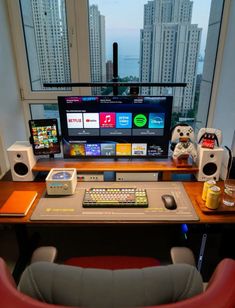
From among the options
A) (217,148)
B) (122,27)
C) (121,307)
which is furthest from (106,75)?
(121,307)

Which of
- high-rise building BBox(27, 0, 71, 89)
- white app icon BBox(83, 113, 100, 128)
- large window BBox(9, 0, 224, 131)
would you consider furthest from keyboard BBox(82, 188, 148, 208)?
high-rise building BBox(27, 0, 71, 89)

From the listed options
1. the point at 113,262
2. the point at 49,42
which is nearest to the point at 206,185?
the point at 113,262

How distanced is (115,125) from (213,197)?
738 millimetres

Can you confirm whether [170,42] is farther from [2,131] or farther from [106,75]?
[2,131]

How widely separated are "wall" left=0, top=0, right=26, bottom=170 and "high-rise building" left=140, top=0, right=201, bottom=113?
113 cm

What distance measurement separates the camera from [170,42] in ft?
7.01

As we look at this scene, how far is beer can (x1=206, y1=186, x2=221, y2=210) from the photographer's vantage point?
4.21ft

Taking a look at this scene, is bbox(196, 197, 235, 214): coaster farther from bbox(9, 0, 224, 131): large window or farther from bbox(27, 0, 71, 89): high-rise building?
bbox(27, 0, 71, 89): high-rise building

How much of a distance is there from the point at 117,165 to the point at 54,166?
429 mm

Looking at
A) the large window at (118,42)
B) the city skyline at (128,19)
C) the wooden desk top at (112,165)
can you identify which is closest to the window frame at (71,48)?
the large window at (118,42)

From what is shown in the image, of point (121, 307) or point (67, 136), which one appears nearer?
point (121, 307)

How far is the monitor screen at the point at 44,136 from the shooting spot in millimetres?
1619

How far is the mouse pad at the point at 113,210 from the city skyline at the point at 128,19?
1348 millimetres

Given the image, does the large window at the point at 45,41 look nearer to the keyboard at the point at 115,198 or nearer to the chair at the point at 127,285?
the keyboard at the point at 115,198
